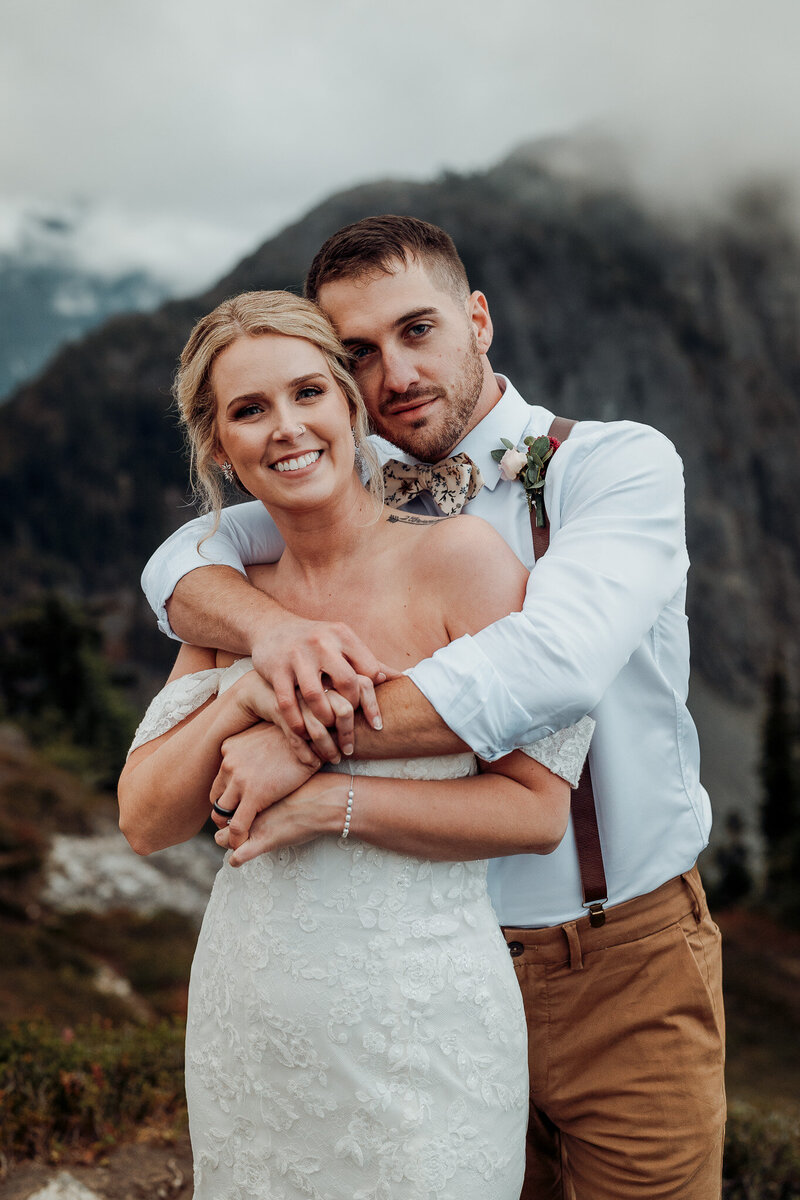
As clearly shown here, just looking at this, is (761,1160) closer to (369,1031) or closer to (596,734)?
(596,734)

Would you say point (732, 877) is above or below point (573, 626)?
below

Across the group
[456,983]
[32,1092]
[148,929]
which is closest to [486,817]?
[456,983]

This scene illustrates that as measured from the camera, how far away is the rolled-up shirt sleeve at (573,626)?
1877 millimetres

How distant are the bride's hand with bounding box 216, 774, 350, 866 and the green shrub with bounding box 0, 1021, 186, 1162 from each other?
3.22 meters

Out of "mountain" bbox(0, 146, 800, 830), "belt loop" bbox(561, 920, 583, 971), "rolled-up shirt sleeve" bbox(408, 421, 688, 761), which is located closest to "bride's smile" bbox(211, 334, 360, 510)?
"rolled-up shirt sleeve" bbox(408, 421, 688, 761)

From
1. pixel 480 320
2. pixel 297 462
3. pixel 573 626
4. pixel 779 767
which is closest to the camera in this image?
pixel 573 626

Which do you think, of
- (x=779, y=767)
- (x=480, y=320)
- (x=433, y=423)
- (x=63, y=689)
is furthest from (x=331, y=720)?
(x=63, y=689)

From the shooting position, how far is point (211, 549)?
8.48 feet

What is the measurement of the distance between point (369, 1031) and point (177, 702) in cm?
88

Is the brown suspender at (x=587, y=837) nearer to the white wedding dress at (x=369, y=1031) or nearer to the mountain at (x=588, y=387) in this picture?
the white wedding dress at (x=369, y=1031)

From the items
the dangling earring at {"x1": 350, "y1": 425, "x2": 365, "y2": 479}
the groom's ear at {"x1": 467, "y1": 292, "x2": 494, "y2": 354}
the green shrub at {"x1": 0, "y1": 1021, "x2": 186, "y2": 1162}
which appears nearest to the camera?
the dangling earring at {"x1": 350, "y1": 425, "x2": 365, "y2": 479}

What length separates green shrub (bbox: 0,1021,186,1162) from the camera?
175 inches

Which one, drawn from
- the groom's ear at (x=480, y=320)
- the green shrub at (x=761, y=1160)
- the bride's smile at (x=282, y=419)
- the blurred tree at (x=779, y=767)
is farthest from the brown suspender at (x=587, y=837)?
the blurred tree at (x=779, y=767)

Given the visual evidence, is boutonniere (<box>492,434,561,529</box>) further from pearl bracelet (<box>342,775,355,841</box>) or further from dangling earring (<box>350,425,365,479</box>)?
pearl bracelet (<box>342,775,355,841</box>)
